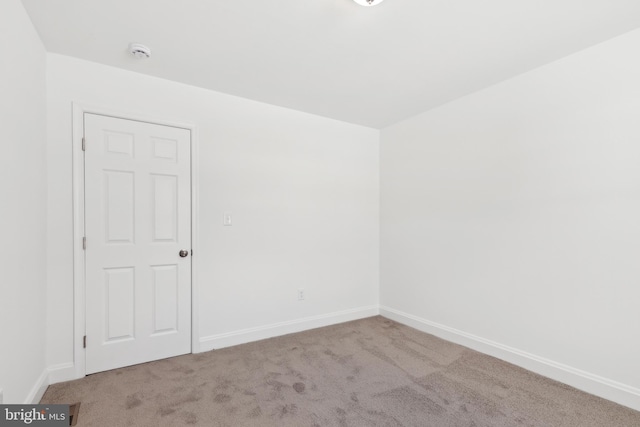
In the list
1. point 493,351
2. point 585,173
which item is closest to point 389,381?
point 493,351

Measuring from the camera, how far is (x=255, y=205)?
9.95 feet

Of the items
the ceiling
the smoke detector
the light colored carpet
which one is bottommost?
the light colored carpet

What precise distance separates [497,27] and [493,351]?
262 cm

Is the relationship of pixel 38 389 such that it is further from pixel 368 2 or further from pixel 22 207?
pixel 368 2

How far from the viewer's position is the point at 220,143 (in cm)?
285

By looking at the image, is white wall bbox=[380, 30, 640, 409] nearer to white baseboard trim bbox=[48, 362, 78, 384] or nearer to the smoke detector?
the smoke detector

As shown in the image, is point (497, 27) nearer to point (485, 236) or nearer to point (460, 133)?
point (460, 133)

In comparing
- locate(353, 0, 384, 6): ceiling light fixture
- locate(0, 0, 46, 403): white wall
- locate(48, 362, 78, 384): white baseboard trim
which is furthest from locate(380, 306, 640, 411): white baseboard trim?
locate(0, 0, 46, 403): white wall

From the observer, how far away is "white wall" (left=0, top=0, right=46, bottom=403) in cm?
152

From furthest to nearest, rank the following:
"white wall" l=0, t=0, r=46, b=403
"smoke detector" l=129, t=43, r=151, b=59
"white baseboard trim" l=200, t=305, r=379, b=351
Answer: "white baseboard trim" l=200, t=305, r=379, b=351 < "smoke detector" l=129, t=43, r=151, b=59 < "white wall" l=0, t=0, r=46, b=403

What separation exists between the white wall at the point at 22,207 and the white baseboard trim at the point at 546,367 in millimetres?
3335

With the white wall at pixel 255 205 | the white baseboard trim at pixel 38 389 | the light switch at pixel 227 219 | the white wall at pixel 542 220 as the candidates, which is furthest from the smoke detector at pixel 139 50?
the white wall at pixel 542 220

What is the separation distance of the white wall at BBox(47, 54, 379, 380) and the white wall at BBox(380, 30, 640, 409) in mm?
805

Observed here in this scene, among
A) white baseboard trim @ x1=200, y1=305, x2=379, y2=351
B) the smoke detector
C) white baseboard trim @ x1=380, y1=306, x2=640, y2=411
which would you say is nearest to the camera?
white baseboard trim @ x1=380, y1=306, x2=640, y2=411
